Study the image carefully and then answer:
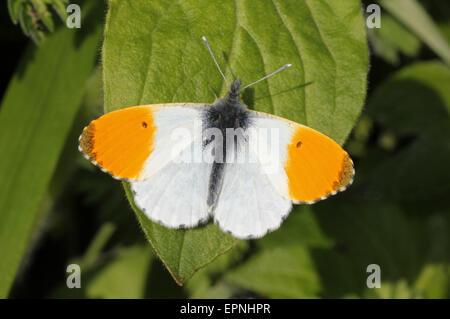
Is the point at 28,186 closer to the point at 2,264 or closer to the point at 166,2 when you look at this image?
the point at 2,264

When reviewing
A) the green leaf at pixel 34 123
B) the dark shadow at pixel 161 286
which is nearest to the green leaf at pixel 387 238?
the dark shadow at pixel 161 286

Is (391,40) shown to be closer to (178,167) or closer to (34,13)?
(178,167)

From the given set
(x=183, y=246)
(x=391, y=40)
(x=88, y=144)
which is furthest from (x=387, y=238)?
(x=88, y=144)

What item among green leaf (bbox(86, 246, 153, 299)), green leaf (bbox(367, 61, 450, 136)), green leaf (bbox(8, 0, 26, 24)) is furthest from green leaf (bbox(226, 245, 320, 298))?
green leaf (bbox(8, 0, 26, 24))

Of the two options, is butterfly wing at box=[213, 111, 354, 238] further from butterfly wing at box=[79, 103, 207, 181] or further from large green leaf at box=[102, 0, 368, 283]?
butterfly wing at box=[79, 103, 207, 181]

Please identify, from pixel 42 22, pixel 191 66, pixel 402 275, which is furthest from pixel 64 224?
pixel 402 275
